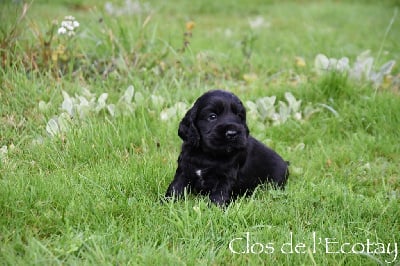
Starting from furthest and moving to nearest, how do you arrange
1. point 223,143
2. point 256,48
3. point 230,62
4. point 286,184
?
point 256,48
point 230,62
point 286,184
point 223,143

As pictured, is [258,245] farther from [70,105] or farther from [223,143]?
[70,105]

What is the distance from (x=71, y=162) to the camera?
4367 millimetres

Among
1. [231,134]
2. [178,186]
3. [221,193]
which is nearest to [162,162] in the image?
[178,186]

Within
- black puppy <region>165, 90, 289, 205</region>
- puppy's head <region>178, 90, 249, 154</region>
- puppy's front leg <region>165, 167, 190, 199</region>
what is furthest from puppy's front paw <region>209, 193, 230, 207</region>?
puppy's head <region>178, 90, 249, 154</region>

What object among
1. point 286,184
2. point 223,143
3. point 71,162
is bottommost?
point 286,184

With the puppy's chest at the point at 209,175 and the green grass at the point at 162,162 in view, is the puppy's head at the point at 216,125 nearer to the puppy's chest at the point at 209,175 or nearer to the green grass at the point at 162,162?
the puppy's chest at the point at 209,175

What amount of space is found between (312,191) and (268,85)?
2.53 m

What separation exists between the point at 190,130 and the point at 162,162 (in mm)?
741

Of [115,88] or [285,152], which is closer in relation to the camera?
[285,152]

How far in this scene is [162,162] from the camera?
4.52 metres

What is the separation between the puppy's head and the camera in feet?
12.1

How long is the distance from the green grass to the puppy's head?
0.44 metres

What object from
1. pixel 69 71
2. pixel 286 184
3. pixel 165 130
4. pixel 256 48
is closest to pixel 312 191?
pixel 286 184

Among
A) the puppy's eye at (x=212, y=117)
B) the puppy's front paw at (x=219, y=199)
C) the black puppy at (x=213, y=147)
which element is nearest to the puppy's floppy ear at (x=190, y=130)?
the black puppy at (x=213, y=147)
